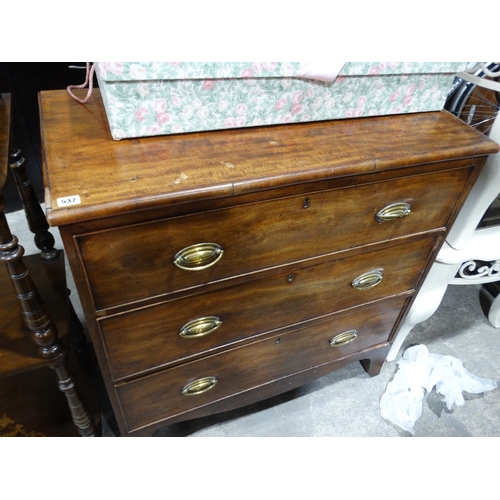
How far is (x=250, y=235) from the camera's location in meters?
0.74

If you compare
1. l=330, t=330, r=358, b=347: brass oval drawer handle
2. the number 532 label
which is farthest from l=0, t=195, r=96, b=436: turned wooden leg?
l=330, t=330, r=358, b=347: brass oval drawer handle

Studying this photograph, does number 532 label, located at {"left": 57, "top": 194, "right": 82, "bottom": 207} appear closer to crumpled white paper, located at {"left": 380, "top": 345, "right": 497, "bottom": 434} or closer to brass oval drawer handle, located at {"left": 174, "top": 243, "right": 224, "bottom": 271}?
brass oval drawer handle, located at {"left": 174, "top": 243, "right": 224, "bottom": 271}

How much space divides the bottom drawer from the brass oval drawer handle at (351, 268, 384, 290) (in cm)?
10

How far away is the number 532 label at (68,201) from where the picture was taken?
1.89 feet

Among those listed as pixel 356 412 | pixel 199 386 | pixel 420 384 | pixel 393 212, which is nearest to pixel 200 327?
pixel 199 386

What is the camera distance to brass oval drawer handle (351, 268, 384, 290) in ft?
3.27

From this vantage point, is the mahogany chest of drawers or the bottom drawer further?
the bottom drawer

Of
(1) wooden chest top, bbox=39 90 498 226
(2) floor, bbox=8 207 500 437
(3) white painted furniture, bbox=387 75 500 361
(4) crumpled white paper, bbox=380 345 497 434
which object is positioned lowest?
(2) floor, bbox=8 207 500 437

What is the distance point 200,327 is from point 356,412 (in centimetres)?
76

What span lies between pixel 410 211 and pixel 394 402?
0.77 m

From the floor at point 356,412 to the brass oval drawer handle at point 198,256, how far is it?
76 cm

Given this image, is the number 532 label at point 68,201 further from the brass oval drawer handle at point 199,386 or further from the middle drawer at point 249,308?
the brass oval drawer handle at point 199,386

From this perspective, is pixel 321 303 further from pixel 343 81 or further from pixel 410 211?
pixel 343 81
